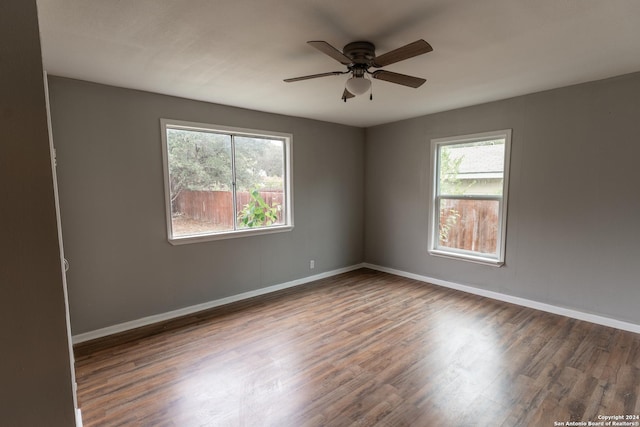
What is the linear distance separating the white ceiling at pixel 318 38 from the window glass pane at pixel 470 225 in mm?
1486

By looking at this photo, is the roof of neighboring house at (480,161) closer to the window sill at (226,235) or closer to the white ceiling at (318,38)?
the white ceiling at (318,38)

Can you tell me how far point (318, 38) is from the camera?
6.63ft

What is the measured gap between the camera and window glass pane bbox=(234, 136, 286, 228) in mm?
3834

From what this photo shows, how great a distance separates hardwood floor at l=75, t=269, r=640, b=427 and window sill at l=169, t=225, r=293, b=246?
871 millimetres

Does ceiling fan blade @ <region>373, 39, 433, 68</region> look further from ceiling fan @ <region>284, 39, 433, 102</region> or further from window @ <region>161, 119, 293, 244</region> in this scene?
window @ <region>161, 119, 293, 244</region>

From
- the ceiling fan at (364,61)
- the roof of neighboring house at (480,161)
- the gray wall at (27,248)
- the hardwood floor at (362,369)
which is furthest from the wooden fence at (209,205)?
the roof of neighboring house at (480,161)

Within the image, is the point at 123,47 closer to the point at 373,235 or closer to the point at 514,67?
the point at 514,67

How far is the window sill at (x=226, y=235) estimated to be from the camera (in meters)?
3.32

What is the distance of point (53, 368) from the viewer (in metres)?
1.28

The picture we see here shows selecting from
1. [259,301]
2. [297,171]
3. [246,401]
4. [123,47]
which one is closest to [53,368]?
[246,401]

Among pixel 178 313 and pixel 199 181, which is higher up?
pixel 199 181

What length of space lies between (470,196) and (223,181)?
3.28 meters

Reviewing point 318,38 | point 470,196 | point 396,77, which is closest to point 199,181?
point 318,38

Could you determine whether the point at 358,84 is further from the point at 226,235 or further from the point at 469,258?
the point at 469,258
